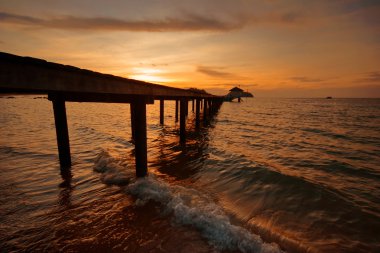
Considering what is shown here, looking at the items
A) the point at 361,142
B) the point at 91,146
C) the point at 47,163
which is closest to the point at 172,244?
the point at 47,163

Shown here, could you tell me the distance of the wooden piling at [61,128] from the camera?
698cm

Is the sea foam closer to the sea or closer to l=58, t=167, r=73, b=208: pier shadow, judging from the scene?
the sea

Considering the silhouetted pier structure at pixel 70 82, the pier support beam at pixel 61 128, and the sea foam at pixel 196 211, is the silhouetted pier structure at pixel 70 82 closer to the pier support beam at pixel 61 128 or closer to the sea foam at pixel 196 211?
the sea foam at pixel 196 211

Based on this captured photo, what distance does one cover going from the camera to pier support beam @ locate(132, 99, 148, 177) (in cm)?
590

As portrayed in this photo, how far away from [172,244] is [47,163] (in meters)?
6.45

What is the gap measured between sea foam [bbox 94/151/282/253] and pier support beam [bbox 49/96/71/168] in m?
1.45

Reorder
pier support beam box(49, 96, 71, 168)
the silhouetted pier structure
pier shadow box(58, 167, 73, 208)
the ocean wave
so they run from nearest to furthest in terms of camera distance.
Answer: the silhouetted pier structure
pier shadow box(58, 167, 73, 208)
the ocean wave
pier support beam box(49, 96, 71, 168)

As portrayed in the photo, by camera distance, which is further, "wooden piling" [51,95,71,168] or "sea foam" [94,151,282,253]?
"wooden piling" [51,95,71,168]

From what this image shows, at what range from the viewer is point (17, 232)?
400 centimetres

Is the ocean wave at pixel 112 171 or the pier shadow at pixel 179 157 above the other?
the ocean wave at pixel 112 171

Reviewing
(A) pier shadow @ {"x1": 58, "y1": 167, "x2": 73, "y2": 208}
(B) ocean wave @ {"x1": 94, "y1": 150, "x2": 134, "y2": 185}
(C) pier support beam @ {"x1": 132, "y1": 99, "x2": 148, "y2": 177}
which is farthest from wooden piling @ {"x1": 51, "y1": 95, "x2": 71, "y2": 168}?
(C) pier support beam @ {"x1": 132, "y1": 99, "x2": 148, "y2": 177}

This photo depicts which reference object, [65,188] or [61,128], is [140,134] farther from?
[61,128]

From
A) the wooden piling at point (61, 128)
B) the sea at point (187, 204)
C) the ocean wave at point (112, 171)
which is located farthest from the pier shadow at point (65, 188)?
the ocean wave at point (112, 171)

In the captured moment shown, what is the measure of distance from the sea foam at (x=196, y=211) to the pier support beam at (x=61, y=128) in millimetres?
1448
